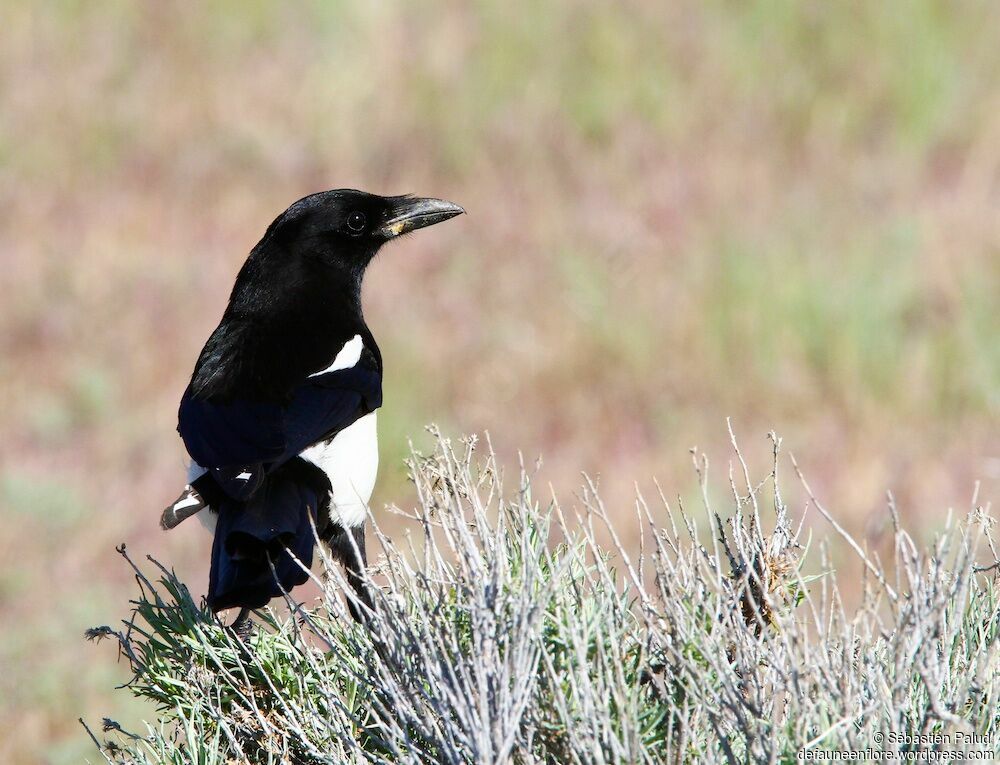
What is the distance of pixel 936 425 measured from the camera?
6.19m

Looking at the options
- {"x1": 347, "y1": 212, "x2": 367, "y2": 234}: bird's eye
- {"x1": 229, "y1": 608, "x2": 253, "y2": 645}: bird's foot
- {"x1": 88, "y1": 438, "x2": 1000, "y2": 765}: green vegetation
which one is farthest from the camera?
{"x1": 347, "y1": 212, "x2": 367, "y2": 234}: bird's eye

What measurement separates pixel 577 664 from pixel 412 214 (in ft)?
6.83

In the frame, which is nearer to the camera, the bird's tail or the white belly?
the bird's tail

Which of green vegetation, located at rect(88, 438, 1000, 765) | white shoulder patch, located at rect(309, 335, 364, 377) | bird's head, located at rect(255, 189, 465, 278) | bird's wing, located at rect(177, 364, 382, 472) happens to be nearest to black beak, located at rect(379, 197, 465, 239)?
bird's head, located at rect(255, 189, 465, 278)

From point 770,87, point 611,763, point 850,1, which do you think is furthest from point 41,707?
point 850,1

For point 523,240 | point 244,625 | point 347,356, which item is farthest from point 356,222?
point 523,240

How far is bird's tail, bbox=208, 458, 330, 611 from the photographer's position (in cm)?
239

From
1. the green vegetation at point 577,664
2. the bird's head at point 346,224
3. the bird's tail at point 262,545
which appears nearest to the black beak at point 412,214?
the bird's head at point 346,224

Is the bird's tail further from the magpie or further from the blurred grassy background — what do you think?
the blurred grassy background

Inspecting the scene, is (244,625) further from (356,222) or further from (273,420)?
(356,222)

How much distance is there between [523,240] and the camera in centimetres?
799

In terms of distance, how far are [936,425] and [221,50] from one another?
19.7ft

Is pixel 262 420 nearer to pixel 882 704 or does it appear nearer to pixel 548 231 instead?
pixel 882 704

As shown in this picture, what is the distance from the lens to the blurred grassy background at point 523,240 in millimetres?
6020
